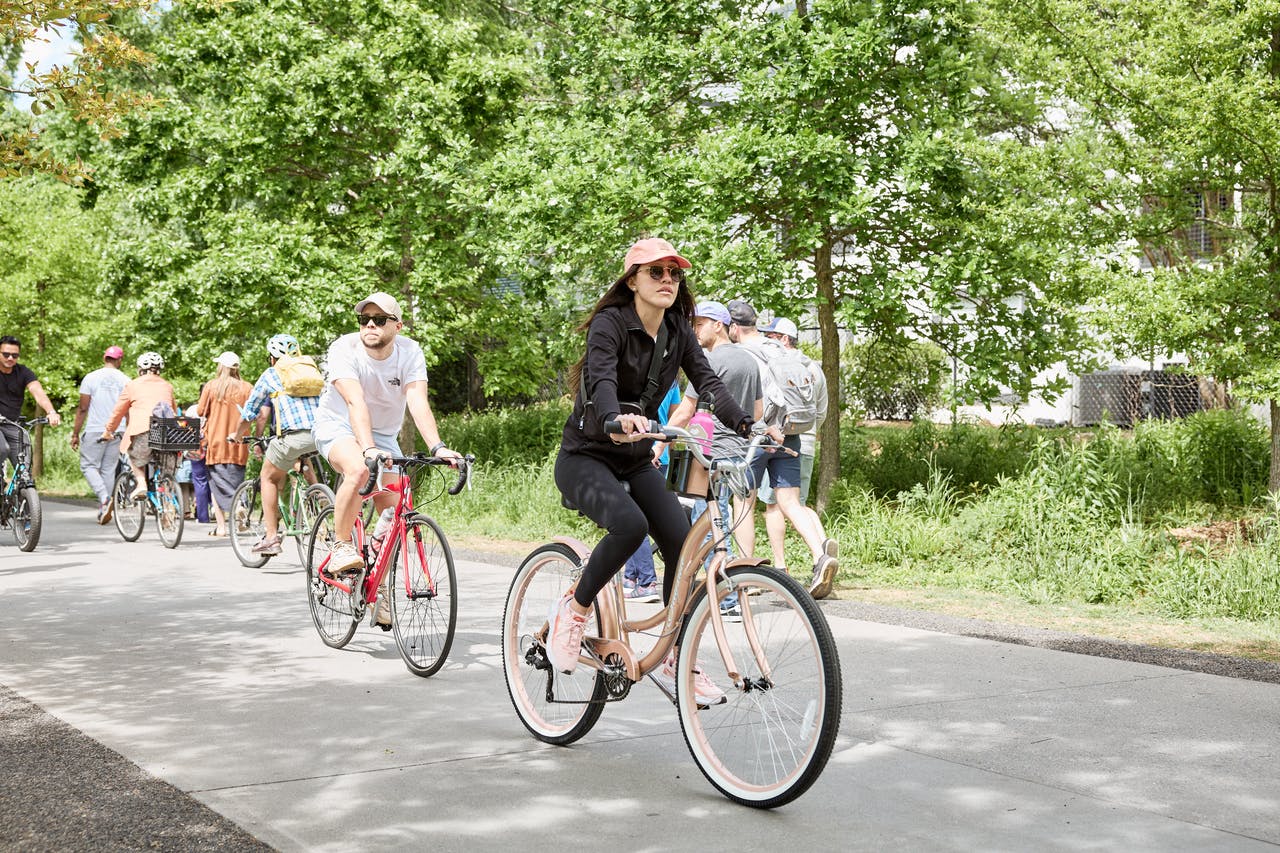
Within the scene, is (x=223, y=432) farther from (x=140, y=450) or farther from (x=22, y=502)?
(x=22, y=502)

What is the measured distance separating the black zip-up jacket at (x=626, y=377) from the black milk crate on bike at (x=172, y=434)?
11231 millimetres

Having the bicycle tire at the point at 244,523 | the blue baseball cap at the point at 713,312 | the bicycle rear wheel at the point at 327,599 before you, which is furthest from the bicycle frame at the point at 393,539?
the bicycle tire at the point at 244,523

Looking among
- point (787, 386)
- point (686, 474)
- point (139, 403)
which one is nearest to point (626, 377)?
point (686, 474)

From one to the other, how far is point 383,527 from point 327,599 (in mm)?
813

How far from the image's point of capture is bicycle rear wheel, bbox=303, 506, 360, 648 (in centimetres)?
806

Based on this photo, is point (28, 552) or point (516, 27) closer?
point (28, 552)

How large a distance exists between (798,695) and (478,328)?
649 inches

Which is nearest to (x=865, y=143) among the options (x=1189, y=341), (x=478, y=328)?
(x=1189, y=341)

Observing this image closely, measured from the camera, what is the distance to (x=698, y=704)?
5062 millimetres

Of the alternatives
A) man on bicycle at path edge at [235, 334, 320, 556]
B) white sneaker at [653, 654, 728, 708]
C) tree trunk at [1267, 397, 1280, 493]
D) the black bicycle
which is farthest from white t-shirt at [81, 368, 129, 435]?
white sneaker at [653, 654, 728, 708]

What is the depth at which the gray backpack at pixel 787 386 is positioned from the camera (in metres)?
9.39

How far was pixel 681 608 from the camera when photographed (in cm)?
518

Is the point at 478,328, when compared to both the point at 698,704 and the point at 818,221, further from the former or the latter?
the point at 698,704

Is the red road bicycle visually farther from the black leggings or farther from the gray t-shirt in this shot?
the gray t-shirt
